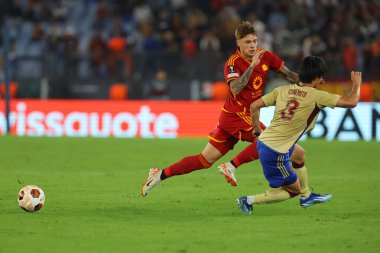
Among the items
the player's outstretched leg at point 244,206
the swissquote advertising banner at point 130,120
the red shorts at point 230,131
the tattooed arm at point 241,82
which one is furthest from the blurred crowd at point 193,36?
the player's outstretched leg at point 244,206

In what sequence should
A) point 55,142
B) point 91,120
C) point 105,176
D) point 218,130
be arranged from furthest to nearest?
point 91,120 → point 55,142 → point 105,176 → point 218,130

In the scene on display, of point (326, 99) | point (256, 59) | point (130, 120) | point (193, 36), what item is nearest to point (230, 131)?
point (256, 59)

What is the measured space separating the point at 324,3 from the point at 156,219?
1556 cm

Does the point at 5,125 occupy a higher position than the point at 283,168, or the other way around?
the point at 283,168

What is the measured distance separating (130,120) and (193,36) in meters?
3.58

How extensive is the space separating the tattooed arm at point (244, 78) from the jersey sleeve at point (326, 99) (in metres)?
0.90

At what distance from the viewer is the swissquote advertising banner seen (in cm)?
1981

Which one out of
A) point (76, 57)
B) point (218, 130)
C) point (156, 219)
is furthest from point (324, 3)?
point (156, 219)

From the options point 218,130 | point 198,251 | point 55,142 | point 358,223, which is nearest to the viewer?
point 198,251

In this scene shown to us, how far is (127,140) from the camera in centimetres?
1972

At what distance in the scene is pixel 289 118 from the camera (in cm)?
888

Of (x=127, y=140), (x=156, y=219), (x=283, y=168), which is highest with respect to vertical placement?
(x=283, y=168)

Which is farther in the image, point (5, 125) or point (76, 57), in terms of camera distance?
point (76, 57)

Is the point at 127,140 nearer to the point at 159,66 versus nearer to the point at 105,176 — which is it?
the point at 159,66
